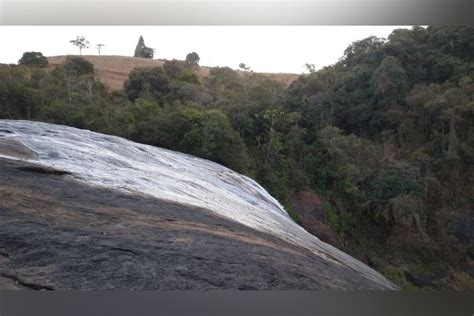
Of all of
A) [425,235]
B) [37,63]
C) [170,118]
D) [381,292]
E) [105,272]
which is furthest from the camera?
[170,118]

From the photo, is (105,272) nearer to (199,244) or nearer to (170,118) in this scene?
(199,244)

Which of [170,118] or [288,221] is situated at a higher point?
[170,118]

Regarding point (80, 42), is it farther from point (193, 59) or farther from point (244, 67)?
point (244, 67)

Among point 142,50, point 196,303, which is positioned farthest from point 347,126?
point 196,303
